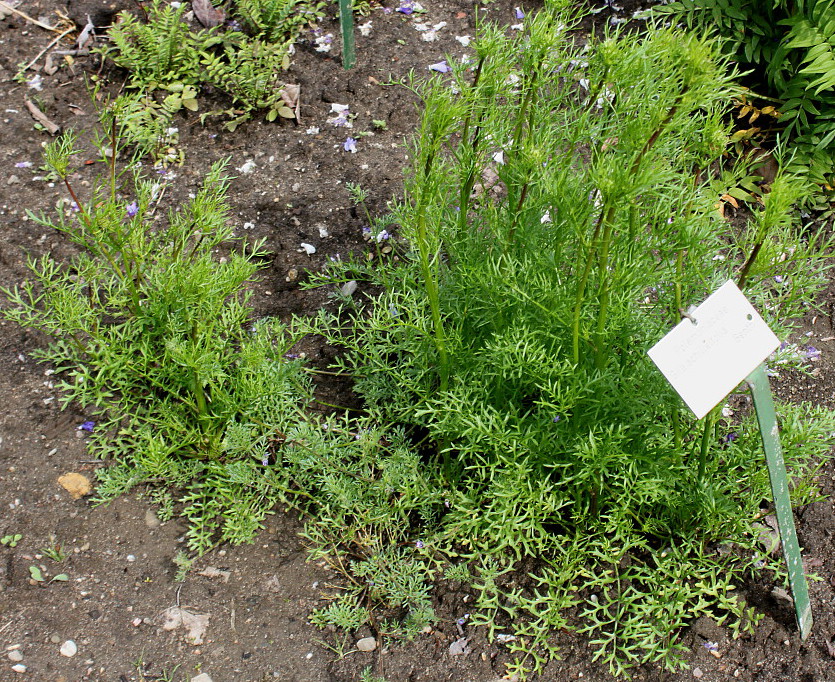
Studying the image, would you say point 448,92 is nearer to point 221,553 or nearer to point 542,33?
point 542,33

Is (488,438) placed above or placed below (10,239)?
above

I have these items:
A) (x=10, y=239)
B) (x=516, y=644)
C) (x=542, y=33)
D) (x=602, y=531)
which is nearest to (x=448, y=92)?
(x=542, y=33)

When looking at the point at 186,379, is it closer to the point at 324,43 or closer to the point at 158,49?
the point at 158,49

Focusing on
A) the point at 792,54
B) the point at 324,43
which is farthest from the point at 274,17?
the point at 792,54

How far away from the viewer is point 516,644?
242 centimetres

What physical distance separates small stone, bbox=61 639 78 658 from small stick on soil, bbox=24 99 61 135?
2458mm

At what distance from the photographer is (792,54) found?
368 centimetres

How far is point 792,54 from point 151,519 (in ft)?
11.1

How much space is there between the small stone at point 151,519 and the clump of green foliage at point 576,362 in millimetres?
694

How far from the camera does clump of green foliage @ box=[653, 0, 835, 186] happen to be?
3.38 m

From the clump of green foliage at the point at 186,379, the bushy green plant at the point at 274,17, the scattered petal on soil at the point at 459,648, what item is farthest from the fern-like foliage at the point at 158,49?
the scattered petal on soil at the point at 459,648

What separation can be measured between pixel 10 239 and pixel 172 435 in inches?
52.6

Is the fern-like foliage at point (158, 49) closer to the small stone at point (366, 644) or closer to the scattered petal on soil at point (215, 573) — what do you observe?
the scattered petal on soil at point (215, 573)

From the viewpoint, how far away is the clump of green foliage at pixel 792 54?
338 centimetres
